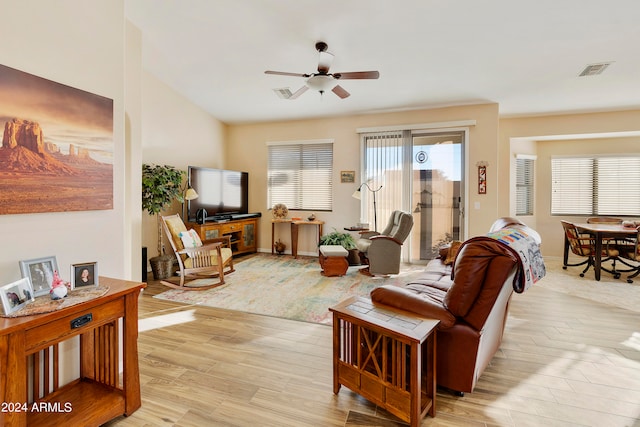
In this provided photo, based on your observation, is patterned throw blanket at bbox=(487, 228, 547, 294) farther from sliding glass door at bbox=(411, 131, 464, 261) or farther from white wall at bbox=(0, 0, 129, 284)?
sliding glass door at bbox=(411, 131, 464, 261)

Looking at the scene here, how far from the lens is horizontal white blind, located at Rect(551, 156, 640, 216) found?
5.87 m

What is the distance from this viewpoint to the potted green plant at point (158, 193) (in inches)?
174

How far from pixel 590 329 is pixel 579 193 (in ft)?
14.7

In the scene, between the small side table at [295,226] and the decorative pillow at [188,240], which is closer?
the decorative pillow at [188,240]

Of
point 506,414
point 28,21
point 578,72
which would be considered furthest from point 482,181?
point 28,21

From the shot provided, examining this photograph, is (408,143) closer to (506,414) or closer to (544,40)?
(544,40)

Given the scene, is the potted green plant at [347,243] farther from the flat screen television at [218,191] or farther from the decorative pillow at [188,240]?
the flat screen television at [218,191]

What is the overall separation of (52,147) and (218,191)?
13.8 feet

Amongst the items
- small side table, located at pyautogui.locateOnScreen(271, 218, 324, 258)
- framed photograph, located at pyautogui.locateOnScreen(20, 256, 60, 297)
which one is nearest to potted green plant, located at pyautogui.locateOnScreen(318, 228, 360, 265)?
small side table, located at pyautogui.locateOnScreen(271, 218, 324, 258)

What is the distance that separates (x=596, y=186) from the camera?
6.07 m

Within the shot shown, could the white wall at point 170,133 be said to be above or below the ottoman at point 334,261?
above

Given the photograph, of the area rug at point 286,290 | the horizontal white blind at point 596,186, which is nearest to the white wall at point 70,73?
Answer: the area rug at point 286,290

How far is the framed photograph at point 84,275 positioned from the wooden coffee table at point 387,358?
1420mm

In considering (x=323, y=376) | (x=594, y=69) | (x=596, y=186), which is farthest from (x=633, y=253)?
(x=323, y=376)
